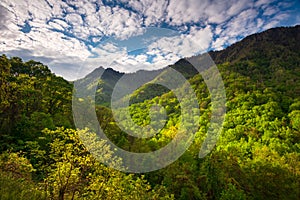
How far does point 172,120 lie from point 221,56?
435ft

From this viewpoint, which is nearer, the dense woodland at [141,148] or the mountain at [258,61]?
the dense woodland at [141,148]

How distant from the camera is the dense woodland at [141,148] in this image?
31.3 feet

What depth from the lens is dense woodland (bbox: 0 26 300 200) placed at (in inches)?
375

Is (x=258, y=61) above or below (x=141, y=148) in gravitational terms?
above

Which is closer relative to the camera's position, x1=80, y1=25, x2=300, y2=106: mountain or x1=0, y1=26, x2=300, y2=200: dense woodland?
x1=0, y1=26, x2=300, y2=200: dense woodland

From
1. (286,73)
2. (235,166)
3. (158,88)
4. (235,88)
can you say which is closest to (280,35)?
(286,73)

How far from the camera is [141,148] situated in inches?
1687

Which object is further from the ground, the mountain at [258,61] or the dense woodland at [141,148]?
the mountain at [258,61]

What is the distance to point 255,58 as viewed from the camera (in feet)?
454

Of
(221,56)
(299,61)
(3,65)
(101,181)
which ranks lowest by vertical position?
(101,181)

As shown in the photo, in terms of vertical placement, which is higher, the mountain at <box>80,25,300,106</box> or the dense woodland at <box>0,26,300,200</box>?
the mountain at <box>80,25,300,106</box>

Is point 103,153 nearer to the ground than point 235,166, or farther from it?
farther from it

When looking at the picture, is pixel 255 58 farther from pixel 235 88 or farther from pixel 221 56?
pixel 235 88

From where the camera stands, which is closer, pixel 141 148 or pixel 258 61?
pixel 141 148
